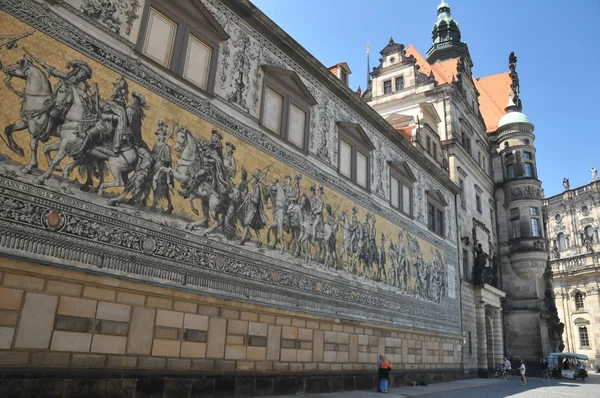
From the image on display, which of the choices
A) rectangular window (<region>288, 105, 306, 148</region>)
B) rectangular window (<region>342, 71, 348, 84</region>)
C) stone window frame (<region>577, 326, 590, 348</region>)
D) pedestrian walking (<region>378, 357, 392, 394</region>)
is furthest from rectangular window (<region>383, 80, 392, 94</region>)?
stone window frame (<region>577, 326, 590, 348</region>)

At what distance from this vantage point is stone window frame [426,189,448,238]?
1934cm


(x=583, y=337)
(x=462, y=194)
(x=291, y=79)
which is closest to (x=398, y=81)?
(x=462, y=194)

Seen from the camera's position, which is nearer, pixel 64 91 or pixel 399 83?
pixel 64 91

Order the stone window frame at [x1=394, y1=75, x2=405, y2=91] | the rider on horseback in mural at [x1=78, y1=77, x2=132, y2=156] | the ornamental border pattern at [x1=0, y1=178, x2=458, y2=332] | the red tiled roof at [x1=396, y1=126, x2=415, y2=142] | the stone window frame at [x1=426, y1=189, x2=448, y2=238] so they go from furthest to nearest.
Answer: the stone window frame at [x1=394, y1=75, x2=405, y2=91] → the red tiled roof at [x1=396, y1=126, x2=415, y2=142] → the stone window frame at [x1=426, y1=189, x2=448, y2=238] → the rider on horseback in mural at [x1=78, y1=77, x2=132, y2=156] → the ornamental border pattern at [x1=0, y1=178, x2=458, y2=332]

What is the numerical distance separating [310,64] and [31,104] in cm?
785

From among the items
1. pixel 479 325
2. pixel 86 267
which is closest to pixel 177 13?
pixel 86 267

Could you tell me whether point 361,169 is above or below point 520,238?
below

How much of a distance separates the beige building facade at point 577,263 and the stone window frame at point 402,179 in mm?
28041

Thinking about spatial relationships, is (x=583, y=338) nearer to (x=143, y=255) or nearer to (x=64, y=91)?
(x=143, y=255)

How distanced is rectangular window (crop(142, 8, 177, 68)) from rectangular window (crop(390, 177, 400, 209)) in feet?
32.5

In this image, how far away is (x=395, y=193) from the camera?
16.7 m

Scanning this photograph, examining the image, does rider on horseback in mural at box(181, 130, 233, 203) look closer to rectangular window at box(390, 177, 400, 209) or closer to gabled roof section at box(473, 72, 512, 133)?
rectangular window at box(390, 177, 400, 209)

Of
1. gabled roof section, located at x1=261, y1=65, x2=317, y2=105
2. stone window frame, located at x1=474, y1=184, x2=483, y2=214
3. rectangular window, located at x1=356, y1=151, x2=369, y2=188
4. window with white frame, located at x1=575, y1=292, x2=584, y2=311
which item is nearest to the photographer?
gabled roof section, located at x1=261, y1=65, x2=317, y2=105

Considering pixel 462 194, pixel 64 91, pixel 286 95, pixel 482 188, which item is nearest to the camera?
pixel 64 91
